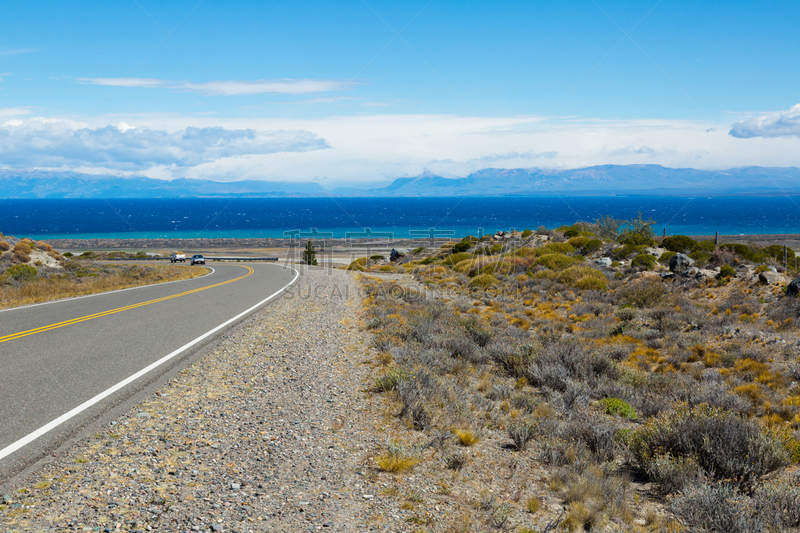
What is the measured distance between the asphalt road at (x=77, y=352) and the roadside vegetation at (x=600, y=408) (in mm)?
3324

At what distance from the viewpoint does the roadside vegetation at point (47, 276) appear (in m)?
15.7

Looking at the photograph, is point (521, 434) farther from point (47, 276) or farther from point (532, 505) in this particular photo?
point (47, 276)

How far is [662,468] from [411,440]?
101 inches

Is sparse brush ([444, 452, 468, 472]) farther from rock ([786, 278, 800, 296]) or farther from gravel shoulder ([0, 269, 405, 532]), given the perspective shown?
rock ([786, 278, 800, 296])

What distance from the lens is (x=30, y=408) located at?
544 cm

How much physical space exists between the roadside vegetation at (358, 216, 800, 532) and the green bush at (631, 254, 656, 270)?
13.9 feet

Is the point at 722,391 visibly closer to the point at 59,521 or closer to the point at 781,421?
the point at 781,421

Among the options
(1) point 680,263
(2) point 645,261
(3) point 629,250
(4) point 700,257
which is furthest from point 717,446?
(3) point 629,250

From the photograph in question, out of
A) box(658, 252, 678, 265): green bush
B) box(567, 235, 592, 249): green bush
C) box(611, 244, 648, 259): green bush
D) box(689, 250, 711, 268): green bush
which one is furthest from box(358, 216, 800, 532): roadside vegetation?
box(567, 235, 592, 249): green bush

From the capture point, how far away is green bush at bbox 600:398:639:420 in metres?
7.31

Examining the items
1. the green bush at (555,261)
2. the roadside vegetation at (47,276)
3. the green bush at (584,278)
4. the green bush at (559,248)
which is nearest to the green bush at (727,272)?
the green bush at (584,278)

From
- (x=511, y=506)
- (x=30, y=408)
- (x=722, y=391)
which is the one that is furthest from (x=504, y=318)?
(x=30, y=408)

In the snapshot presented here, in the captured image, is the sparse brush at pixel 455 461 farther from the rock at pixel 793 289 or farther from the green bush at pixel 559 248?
the green bush at pixel 559 248

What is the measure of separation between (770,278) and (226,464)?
62.4 ft
